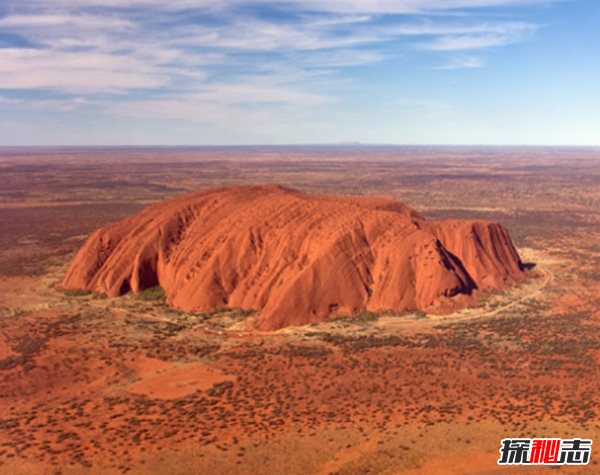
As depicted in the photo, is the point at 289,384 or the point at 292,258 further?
the point at 292,258

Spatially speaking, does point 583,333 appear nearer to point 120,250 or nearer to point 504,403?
point 504,403

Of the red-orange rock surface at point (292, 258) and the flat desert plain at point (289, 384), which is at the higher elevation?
the red-orange rock surface at point (292, 258)

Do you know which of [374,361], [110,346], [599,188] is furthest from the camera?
[599,188]

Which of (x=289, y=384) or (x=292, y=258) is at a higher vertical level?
(x=292, y=258)

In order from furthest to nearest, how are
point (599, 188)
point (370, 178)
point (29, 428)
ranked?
point (370, 178) < point (599, 188) < point (29, 428)

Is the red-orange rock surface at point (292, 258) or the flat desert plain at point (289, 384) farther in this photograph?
the red-orange rock surface at point (292, 258)

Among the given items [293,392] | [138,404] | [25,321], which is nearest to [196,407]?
[138,404]

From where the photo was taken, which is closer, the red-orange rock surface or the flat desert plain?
the flat desert plain

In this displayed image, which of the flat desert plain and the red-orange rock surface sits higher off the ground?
the red-orange rock surface
